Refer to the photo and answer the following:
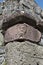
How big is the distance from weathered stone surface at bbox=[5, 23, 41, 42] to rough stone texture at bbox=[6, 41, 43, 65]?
0.04 meters

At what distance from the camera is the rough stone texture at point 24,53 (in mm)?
1272

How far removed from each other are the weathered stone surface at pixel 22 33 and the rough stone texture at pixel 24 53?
0.13 feet

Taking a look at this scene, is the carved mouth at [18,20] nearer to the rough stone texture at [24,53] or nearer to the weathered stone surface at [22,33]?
the weathered stone surface at [22,33]

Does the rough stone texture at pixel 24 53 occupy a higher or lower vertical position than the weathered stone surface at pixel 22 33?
lower

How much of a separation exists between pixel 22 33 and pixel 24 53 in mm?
142

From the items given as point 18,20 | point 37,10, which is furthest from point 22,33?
point 37,10

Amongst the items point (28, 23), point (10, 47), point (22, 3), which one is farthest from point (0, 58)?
point (22, 3)

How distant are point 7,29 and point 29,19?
184 mm

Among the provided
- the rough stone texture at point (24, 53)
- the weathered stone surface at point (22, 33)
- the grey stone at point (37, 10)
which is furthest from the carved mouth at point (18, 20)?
the grey stone at point (37, 10)

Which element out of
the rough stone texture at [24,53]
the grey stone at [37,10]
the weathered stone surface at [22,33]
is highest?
the grey stone at [37,10]

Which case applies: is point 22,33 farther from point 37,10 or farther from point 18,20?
point 37,10

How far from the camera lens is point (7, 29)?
139cm

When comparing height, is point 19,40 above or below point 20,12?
below

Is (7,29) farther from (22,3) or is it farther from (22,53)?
(22,3)
